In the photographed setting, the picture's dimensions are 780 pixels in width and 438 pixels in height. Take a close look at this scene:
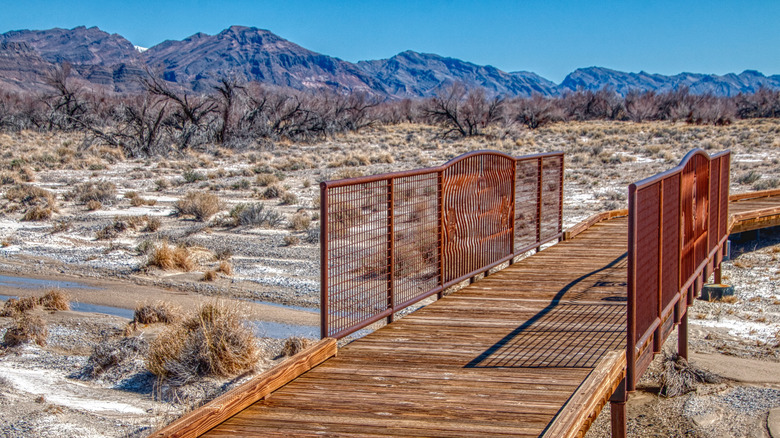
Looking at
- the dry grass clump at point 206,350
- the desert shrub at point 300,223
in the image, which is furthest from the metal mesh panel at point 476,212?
the desert shrub at point 300,223

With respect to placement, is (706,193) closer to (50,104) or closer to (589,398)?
(589,398)

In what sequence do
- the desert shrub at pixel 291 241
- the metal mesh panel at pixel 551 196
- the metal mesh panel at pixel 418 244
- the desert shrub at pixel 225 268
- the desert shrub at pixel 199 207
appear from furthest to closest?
the desert shrub at pixel 199 207, the desert shrub at pixel 291 241, the desert shrub at pixel 225 268, the metal mesh panel at pixel 551 196, the metal mesh panel at pixel 418 244

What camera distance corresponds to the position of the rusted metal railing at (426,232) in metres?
6.23

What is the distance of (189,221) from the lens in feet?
60.0

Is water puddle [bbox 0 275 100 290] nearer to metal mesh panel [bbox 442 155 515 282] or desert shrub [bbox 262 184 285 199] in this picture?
metal mesh panel [bbox 442 155 515 282]

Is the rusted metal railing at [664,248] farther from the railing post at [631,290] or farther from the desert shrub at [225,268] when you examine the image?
the desert shrub at [225,268]

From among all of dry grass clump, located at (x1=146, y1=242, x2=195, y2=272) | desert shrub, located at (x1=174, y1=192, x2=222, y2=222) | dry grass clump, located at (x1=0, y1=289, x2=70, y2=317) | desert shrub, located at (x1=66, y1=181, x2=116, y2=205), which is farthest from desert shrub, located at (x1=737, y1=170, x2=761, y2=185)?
dry grass clump, located at (x1=0, y1=289, x2=70, y2=317)

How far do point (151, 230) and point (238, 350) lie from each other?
985cm

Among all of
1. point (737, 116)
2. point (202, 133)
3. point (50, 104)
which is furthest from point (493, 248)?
point (737, 116)

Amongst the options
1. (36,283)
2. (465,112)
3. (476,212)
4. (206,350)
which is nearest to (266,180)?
(36,283)

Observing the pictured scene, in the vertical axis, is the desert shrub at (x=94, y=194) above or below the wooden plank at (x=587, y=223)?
above

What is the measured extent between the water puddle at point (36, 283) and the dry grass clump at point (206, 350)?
4.98 meters

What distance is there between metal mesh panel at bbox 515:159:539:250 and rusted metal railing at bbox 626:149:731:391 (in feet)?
7.31

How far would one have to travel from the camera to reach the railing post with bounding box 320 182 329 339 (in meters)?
5.56
